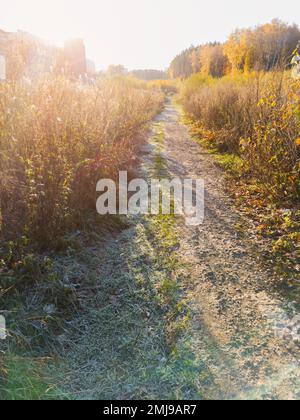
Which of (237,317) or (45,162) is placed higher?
(45,162)

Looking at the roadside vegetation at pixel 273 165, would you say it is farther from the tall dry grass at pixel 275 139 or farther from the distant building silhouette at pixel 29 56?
the distant building silhouette at pixel 29 56

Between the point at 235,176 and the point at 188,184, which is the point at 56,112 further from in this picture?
the point at 235,176

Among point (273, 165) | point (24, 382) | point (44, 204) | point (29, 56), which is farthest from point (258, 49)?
point (24, 382)

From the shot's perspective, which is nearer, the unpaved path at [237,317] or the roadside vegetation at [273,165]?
the unpaved path at [237,317]

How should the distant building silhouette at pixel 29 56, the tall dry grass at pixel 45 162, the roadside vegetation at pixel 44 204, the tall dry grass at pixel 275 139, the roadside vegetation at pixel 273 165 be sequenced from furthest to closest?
the tall dry grass at pixel 275 139 < the distant building silhouette at pixel 29 56 < the roadside vegetation at pixel 273 165 < the tall dry grass at pixel 45 162 < the roadside vegetation at pixel 44 204

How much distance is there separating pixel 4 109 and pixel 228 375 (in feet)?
10.7

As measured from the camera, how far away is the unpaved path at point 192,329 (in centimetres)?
179

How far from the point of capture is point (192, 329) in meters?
2.17

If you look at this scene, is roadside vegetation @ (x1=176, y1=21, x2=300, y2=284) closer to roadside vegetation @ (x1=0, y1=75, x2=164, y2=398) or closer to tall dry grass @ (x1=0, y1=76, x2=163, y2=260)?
roadside vegetation @ (x1=0, y1=75, x2=164, y2=398)

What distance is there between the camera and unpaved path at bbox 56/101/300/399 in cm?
179

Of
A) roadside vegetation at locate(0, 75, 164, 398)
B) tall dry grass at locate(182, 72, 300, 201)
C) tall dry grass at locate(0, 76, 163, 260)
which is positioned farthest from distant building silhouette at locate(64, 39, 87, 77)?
tall dry grass at locate(182, 72, 300, 201)

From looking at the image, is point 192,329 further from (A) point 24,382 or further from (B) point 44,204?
(B) point 44,204

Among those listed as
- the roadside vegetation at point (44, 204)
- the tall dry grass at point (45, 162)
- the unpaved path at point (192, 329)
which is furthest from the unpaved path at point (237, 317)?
the tall dry grass at point (45, 162)

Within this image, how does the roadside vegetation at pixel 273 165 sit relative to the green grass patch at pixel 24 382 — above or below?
above
